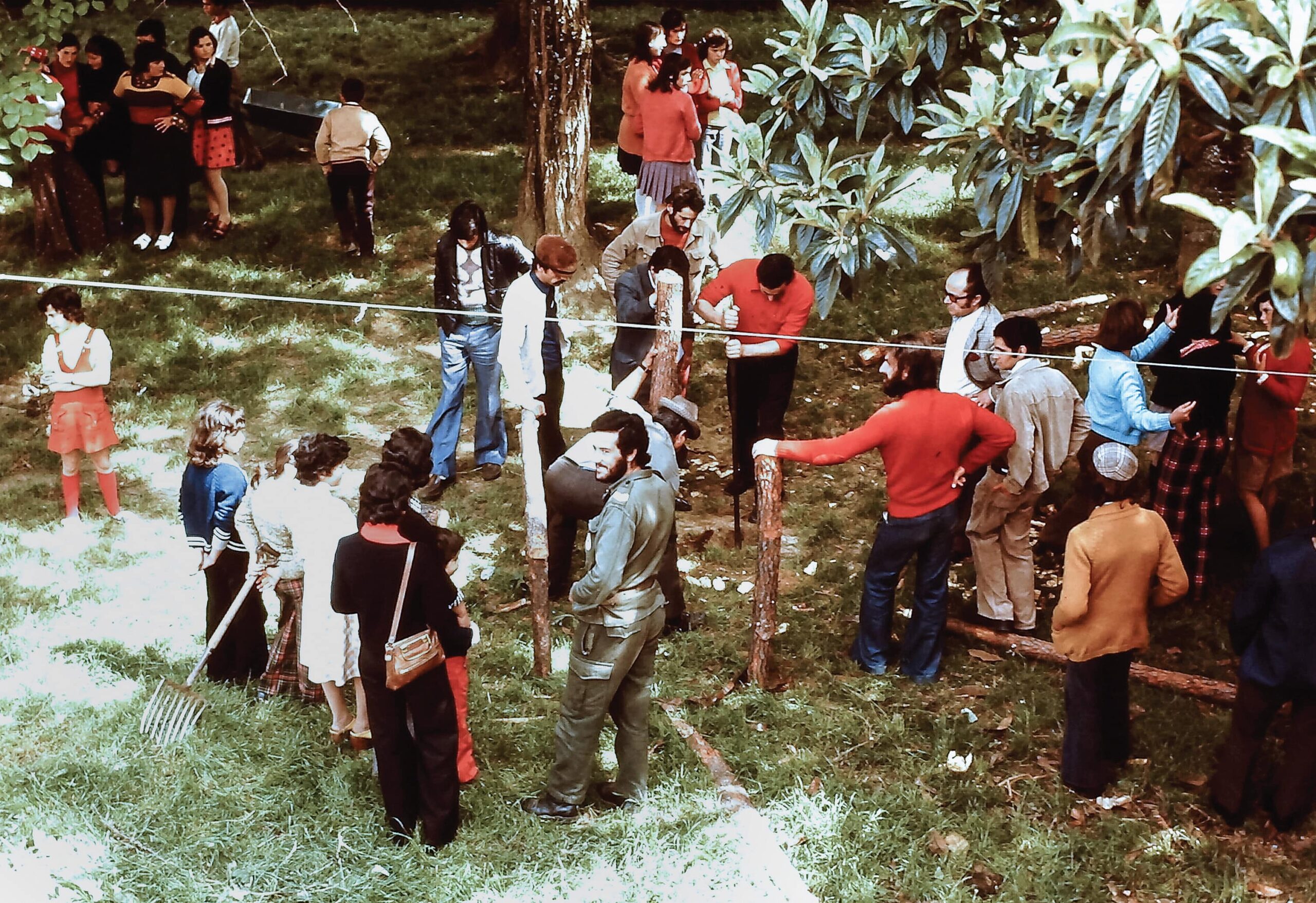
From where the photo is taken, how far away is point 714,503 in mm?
8180

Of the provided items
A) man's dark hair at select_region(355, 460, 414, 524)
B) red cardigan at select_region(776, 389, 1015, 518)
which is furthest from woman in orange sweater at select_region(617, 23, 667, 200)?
man's dark hair at select_region(355, 460, 414, 524)

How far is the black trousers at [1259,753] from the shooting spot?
16.8ft

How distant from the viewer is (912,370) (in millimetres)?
5816

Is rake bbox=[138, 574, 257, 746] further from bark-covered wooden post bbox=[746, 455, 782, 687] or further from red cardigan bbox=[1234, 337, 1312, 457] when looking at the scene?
red cardigan bbox=[1234, 337, 1312, 457]

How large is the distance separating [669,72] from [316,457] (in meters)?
5.08

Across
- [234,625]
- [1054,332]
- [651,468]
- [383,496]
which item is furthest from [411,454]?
[1054,332]

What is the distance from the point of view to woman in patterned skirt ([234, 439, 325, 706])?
217 inches

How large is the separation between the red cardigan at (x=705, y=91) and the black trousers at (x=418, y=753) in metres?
6.24

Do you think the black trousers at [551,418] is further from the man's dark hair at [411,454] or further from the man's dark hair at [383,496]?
the man's dark hair at [383,496]

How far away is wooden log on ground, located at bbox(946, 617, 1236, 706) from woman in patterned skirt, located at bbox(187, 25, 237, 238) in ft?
24.1

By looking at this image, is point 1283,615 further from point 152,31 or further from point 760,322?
point 152,31

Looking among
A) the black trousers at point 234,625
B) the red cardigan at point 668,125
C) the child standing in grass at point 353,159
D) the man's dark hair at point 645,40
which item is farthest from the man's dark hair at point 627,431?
the child standing in grass at point 353,159

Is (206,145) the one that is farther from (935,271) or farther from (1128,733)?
(1128,733)

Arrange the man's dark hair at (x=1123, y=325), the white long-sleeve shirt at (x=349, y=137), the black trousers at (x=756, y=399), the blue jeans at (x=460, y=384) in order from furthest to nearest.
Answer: the white long-sleeve shirt at (x=349, y=137) → the blue jeans at (x=460, y=384) → the black trousers at (x=756, y=399) → the man's dark hair at (x=1123, y=325)
